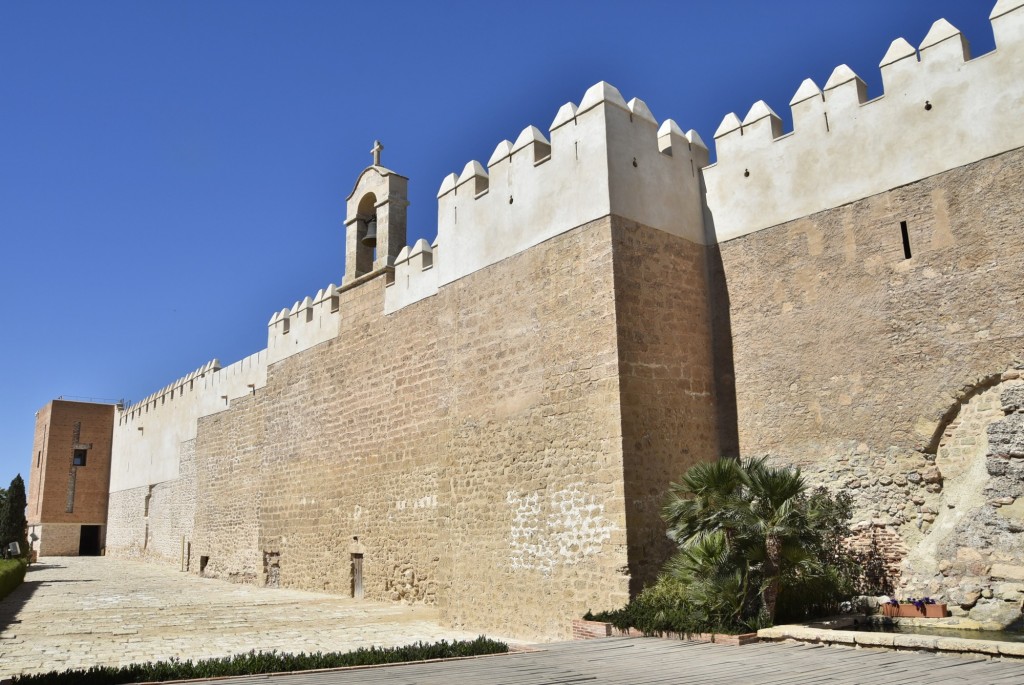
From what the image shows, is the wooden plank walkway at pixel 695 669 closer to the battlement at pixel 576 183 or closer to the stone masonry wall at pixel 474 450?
the stone masonry wall at pixel 474 450

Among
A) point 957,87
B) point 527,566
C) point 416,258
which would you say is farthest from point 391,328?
point 957,87

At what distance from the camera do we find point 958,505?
8414 mm

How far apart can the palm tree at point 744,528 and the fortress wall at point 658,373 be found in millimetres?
741

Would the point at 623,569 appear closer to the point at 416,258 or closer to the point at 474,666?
the point at 474,666

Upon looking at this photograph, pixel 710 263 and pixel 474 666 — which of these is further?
pixel 710 263

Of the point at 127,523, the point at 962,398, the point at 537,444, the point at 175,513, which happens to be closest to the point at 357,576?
the point at 537,444

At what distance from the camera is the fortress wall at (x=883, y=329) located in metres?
8.54

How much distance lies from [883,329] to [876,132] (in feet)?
7.81

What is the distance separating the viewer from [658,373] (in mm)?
10023

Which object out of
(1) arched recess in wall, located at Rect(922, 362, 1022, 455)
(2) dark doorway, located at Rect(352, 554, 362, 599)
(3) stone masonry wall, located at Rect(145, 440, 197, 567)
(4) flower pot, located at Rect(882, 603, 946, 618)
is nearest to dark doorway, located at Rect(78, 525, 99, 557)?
(3) stone masonry wall, located at Rect(145, 440, 197, 567)

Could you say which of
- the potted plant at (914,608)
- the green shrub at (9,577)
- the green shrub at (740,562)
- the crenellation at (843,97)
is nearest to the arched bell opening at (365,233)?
the green shrub at (9,577)

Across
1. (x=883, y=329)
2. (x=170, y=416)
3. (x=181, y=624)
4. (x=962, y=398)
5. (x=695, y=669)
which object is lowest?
(x=181, y=624)

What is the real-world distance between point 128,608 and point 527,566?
8349 millimetres

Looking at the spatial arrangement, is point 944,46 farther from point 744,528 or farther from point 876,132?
point 744,528
